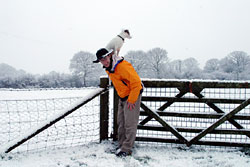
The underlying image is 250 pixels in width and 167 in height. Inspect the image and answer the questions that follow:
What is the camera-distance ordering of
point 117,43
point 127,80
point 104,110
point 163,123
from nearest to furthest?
1. point 127,80
2. point 163,123
3. point 104,110
4. point 117,43

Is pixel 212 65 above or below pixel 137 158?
above

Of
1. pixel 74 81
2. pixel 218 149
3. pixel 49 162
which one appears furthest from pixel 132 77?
pixel 74 81

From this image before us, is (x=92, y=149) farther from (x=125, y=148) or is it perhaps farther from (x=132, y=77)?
(x=132, y=77)

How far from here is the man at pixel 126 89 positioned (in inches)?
121

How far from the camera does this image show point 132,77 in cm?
307

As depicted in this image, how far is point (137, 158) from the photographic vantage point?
335 centimetres

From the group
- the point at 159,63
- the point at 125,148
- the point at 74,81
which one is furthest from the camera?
the point at 159,63

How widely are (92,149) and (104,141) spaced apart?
1.21ft

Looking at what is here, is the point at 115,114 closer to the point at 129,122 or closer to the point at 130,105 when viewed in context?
the point at 129,122

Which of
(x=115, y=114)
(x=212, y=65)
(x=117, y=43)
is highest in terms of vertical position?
(x=212, y=65)

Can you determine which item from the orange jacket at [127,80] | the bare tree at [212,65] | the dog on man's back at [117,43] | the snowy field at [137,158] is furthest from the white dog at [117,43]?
the bare tree at [212,65]

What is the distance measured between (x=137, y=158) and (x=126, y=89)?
1136 mm

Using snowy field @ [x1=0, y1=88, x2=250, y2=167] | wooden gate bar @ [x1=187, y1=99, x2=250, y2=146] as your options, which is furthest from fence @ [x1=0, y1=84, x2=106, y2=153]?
wooden gate bar @ [x1=187, y1=99, x2=250, y2=146]

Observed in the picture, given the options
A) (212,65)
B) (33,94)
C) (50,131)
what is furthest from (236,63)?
(50,131)
